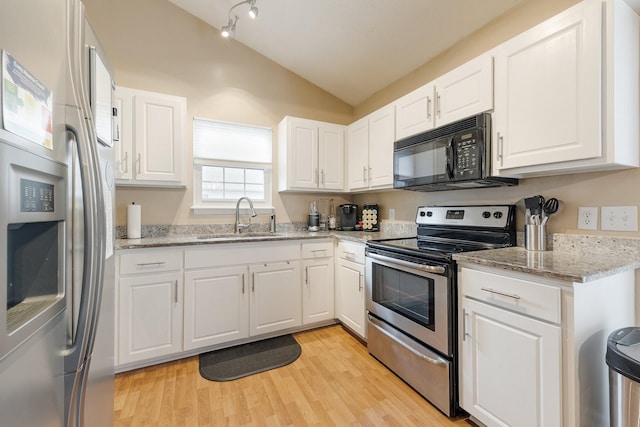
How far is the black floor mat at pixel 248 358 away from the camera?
1995mm

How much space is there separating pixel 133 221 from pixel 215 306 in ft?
3.26

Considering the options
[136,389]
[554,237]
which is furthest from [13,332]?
[554,237]

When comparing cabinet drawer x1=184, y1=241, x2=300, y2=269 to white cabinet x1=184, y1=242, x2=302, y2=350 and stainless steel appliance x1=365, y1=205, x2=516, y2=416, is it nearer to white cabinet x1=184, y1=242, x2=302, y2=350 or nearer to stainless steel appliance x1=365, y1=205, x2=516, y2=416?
white cabinet x1=184, y1=242, x2=302, y2=350

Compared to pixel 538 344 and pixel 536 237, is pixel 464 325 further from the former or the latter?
pixel 536 237

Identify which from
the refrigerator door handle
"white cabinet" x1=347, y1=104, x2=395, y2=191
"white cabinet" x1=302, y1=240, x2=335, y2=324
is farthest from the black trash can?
"white cabinet" x1=302, y1=240, x2=335, y2=324

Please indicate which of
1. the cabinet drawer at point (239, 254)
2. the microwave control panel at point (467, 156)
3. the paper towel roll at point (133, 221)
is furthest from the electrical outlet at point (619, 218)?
the paper towel roll at point (133, 221)

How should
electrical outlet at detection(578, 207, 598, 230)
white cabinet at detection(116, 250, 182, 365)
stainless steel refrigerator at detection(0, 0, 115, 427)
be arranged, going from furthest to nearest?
white cabinet at detection(116, 250, 182, 365), electrical outlet at detection(578, 207, 598, 230), stainless steel refrigerator at detection(0, 0, 115, 427)

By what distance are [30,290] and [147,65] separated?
2.53m

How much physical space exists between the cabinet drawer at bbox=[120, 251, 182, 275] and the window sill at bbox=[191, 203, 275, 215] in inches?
29.0

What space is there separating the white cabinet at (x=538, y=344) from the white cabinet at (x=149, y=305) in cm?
194

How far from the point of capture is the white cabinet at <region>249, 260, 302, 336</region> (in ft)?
7.83

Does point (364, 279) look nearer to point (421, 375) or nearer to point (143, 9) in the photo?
point (421, 375)

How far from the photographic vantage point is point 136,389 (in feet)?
6.01

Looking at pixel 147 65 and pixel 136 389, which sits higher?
pixel 147 65
